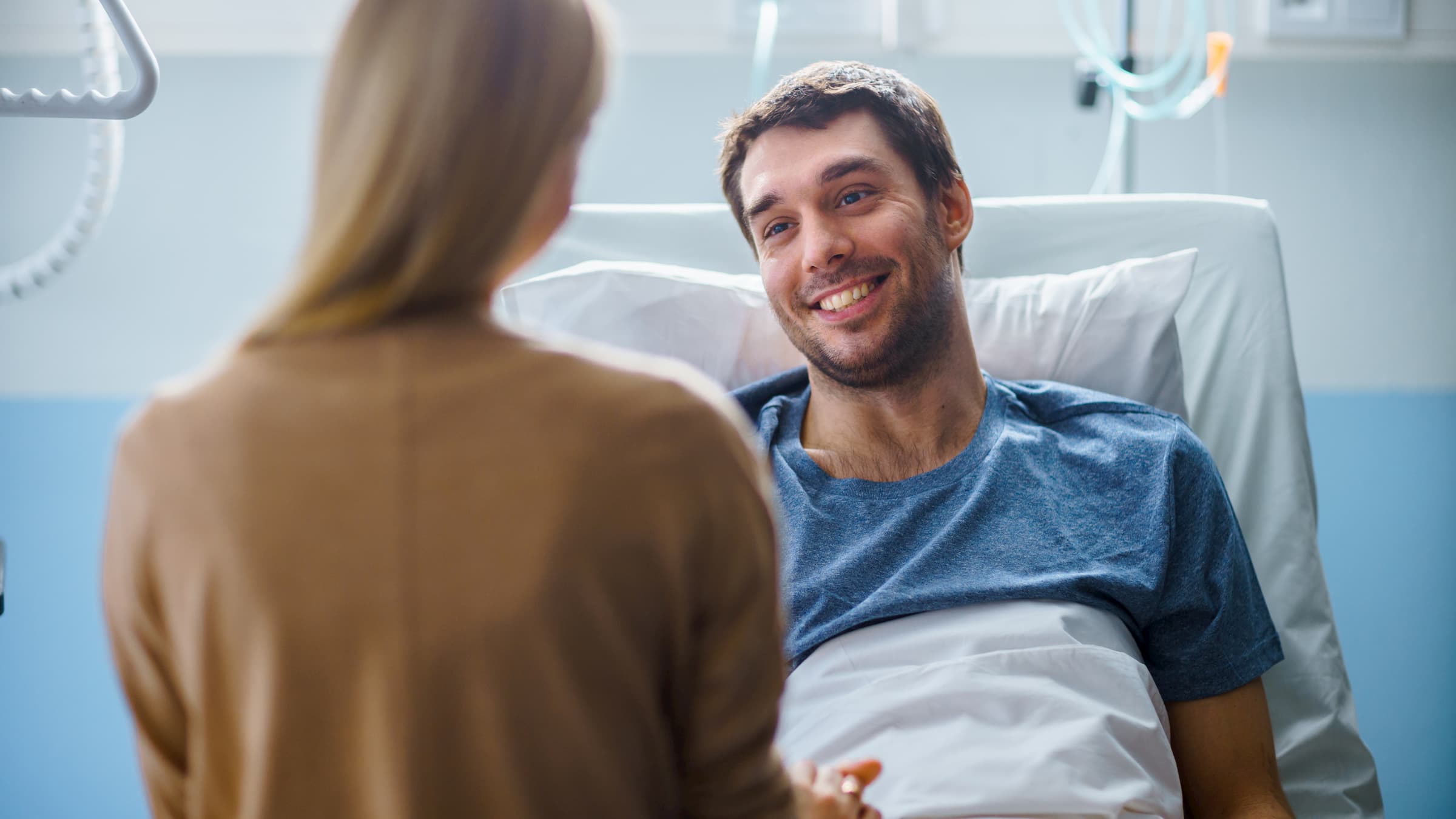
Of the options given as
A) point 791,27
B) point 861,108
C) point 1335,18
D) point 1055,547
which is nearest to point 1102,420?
point 1055,547

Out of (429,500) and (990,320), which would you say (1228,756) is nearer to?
(990,320)

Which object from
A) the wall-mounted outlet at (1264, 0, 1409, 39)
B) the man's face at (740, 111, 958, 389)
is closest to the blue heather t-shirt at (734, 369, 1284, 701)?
the man's face at (740, 111, 958, 389)

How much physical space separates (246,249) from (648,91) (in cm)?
73

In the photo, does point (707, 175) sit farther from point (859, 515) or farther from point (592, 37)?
point (592, 37)

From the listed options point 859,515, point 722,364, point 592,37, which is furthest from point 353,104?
point 722,364

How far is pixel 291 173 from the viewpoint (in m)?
1.88

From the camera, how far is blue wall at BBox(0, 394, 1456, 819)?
1.78 metres

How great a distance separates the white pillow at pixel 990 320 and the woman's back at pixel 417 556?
0.89 metres

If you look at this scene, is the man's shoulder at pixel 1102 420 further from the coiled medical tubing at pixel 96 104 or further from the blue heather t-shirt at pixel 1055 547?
the coiled medical tubing at pixel 96 104

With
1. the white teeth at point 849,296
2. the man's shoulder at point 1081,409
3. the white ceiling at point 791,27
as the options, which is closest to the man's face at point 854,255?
the white teeth at point 849,296

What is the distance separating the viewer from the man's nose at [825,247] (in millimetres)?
1189

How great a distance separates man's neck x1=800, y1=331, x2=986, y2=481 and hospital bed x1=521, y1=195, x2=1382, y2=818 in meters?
0.34

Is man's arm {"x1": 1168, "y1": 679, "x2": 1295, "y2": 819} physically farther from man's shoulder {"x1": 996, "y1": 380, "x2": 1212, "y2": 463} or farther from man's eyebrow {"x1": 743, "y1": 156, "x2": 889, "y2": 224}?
man's eyebrow {"x1": 743, "y1": 156, "x2": 889, "y2": 224}

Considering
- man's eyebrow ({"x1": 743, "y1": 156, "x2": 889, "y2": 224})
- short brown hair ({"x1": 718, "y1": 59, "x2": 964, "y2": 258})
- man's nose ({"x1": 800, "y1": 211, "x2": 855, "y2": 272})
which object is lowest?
man's nose ({"x1": 800, "y1": 211, "x2": 855, "y2": 272})
